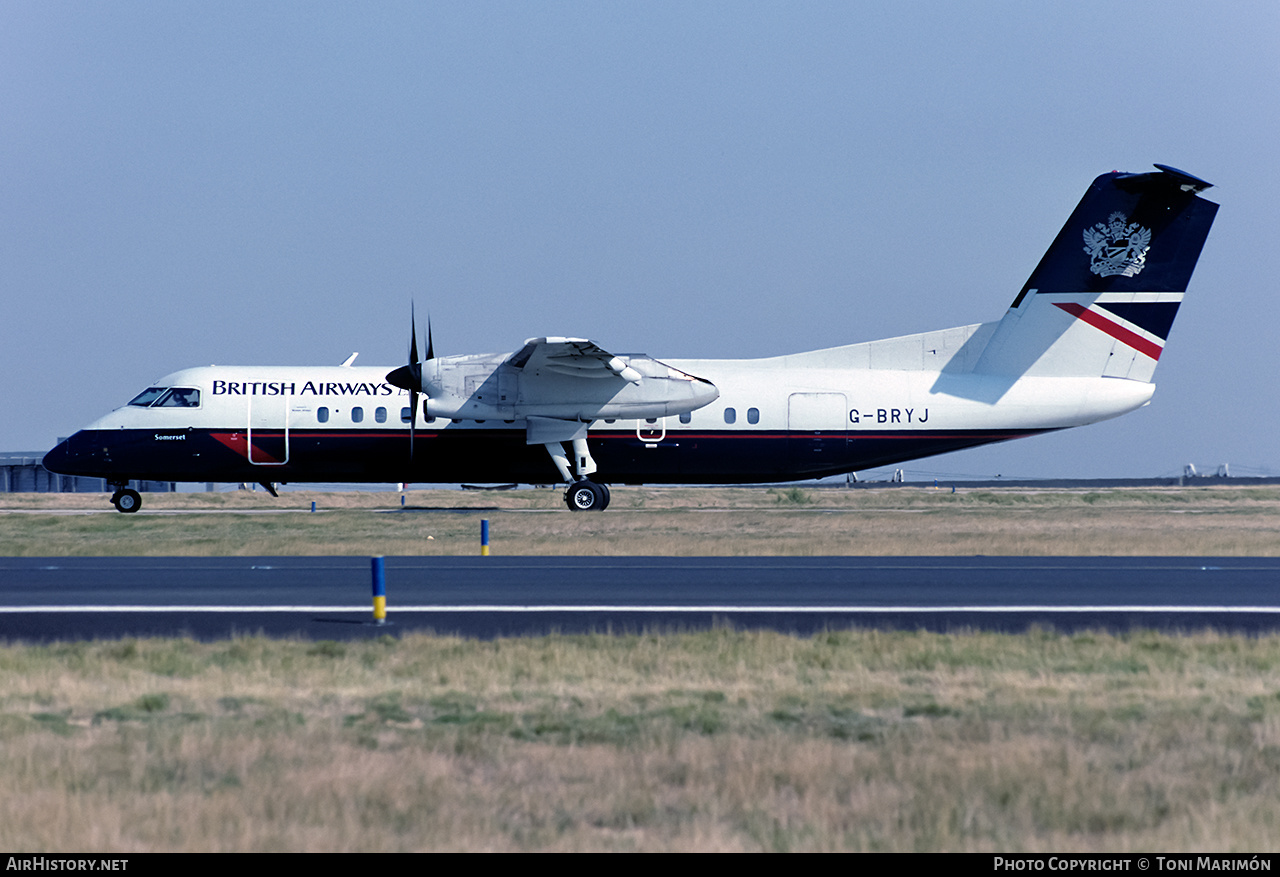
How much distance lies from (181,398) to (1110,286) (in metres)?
25.9

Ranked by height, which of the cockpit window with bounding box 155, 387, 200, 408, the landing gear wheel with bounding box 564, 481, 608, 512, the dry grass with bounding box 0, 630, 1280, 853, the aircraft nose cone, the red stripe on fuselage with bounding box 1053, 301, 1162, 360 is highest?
the red stripe on fuselage with bounding box 1053, 301, 1162, 360

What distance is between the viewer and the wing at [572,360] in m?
31.6

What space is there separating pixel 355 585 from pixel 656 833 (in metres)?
12.9

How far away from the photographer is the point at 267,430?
33.8 meters

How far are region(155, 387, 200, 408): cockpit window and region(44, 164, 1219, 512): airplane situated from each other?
40mm

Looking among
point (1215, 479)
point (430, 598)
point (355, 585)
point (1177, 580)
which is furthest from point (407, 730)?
point (1215, 479)

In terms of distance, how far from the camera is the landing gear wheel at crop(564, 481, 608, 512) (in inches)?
1351

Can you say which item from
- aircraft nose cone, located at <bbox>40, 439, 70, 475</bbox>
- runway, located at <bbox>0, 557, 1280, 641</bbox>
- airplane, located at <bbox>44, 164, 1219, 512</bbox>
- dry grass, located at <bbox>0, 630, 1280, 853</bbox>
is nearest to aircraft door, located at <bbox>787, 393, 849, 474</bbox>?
airplane, located at <bbox>44, 164, 1219, 512</bbox>

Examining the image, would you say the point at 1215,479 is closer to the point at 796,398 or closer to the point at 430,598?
the point at 796,398

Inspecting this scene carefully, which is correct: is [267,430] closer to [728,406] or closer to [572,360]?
[572,360]

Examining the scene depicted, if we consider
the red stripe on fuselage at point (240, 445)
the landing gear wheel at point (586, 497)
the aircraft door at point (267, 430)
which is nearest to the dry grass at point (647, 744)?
the landing gear wheel at point (586, 497)

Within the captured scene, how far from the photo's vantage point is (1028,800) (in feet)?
23.4

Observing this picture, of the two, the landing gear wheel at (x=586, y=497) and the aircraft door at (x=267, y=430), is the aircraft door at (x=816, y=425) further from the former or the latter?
the aircraft door at (x=267, y=430)

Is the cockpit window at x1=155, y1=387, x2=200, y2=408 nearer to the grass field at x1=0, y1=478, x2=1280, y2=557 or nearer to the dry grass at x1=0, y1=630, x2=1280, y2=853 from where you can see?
the grass field at x1=0, y1=478, x2=1280, y2=557
